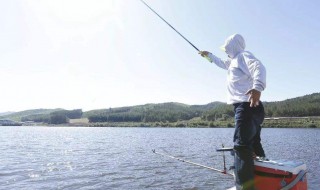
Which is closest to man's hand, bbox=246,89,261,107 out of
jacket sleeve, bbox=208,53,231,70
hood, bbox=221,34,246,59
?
hood, bbox=221,34,246,59

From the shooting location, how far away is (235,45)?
6465 millimetres

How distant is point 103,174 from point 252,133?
13438 mm

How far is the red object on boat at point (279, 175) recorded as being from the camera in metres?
5.88

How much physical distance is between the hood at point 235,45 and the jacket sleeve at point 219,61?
643 millimetres

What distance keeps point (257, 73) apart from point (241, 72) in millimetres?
633

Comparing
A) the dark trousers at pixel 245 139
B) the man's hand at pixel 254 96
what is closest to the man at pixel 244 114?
the dark trousers at pixel 245 139

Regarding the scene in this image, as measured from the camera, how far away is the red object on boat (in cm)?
588

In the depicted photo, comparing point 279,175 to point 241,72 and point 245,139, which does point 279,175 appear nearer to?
point 245,139

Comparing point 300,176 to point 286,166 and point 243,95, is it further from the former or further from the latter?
point 243,95

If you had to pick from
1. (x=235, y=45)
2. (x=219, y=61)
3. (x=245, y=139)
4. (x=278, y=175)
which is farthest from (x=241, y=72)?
(x=278, y=175)

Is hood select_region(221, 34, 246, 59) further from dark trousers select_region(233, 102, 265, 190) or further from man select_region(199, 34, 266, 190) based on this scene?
dark trousers select_region(233, 102, 265, 190)

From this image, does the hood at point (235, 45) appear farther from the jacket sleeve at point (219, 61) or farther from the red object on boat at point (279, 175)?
the red object on boat at point (279, 175)

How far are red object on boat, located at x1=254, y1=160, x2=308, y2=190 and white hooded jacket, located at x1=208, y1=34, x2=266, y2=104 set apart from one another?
1253mm

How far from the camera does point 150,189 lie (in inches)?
558
